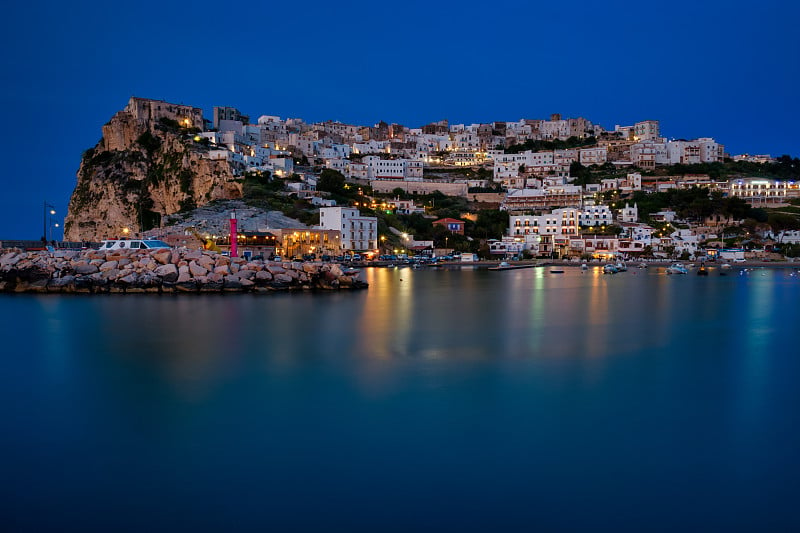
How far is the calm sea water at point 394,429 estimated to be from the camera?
4.11 meters

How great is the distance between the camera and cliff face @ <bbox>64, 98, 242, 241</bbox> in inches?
1966

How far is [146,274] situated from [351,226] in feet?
80.9

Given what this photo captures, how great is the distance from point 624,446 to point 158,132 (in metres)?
57.7

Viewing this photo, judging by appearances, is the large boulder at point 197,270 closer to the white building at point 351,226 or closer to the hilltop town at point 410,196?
the hilltop town at point 410,196

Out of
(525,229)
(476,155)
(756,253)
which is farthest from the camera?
(476,155)

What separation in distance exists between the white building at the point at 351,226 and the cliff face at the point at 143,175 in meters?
9.31

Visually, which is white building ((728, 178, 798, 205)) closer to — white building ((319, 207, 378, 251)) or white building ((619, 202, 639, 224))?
white building ((619, 202, 639, 224))

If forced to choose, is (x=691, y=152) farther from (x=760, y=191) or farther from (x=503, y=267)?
(x=503, y=267)

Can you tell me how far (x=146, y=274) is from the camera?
19.4 meters

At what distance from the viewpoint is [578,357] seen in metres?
9.62

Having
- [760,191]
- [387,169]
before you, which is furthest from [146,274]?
[760,191]

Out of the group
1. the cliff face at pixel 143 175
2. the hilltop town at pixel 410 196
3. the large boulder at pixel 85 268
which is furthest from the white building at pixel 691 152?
the large boulder at pixel 85 268

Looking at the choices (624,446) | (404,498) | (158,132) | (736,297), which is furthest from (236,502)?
(158,132)

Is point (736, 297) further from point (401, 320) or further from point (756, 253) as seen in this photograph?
point (756, 253)
